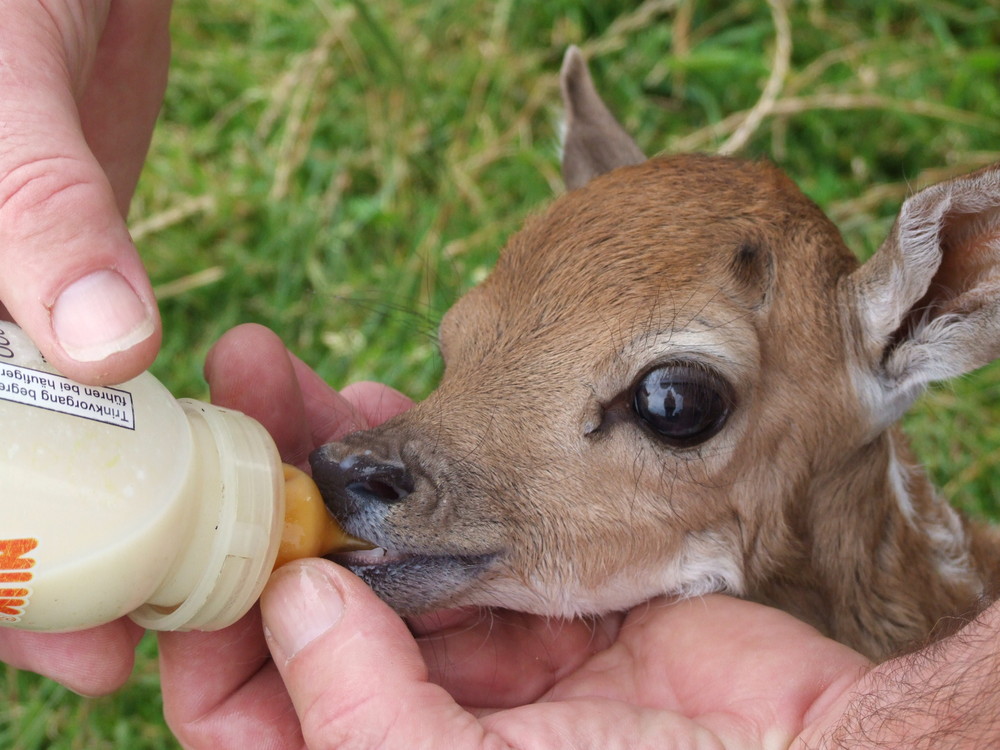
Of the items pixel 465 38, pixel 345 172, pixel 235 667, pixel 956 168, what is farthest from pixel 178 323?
pixel 956 168

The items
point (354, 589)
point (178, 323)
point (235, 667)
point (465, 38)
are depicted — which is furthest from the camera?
point (465, 38)

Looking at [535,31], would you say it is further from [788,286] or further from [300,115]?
[788,286]

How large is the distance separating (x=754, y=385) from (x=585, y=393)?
476 millimetres

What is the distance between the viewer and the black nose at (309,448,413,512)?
2.62 meters

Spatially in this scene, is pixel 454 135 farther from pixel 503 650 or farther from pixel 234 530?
pixel 234 530

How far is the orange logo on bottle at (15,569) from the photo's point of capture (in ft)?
6.38

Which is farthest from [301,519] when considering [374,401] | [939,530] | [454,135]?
[454,135]

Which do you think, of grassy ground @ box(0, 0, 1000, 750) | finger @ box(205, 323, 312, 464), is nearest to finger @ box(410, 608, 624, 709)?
finger @ box(205, 323, 312, 464)

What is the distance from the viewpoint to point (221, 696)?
2.78 meters

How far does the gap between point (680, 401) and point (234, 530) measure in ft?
3.99

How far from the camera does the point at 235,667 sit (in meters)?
2.79

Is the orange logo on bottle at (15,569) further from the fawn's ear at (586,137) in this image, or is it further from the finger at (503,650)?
the fawn's ear at (586,137)

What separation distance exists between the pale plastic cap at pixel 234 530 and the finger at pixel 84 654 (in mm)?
270

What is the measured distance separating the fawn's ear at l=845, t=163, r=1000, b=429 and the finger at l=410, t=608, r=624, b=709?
1.09 meters
